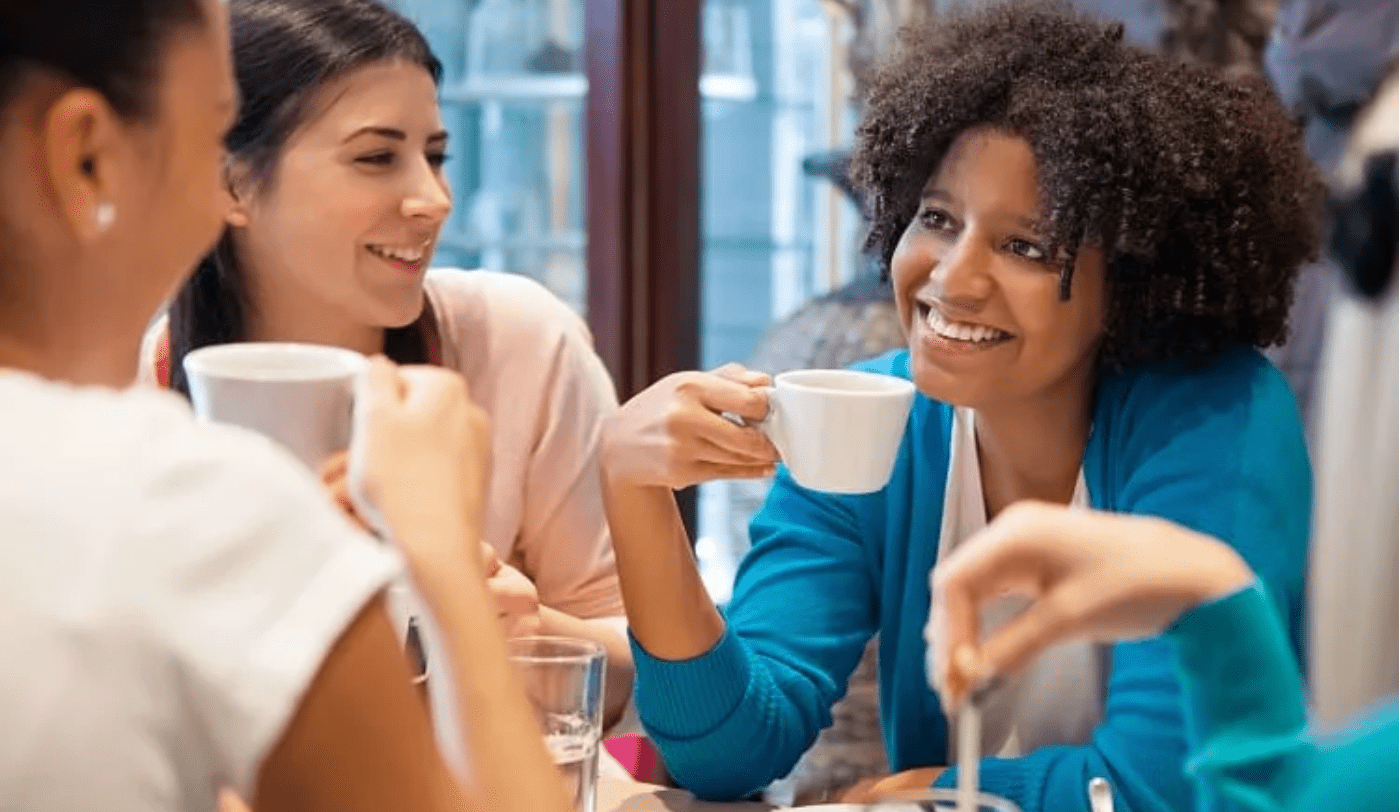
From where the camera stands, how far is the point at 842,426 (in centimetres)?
133

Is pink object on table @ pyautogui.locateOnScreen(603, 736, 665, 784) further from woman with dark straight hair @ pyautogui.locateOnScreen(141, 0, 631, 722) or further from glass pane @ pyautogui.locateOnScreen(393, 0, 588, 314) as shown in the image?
glass pane @ pyautogui.locateOnScreen(393, 0, 588, 314)

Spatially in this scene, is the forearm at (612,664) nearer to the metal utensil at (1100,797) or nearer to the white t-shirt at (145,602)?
the metal utensil at (1100,797)

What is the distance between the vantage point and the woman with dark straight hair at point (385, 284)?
6.20 feet

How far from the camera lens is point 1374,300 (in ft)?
8.36

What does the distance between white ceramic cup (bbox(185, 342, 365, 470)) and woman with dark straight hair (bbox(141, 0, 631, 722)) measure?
0.78m

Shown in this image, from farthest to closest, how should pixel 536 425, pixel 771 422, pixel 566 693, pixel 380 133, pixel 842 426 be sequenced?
pixel 536 425
pixel 380 133
pixel 771 422
pixel 842 426
pixel 566 693

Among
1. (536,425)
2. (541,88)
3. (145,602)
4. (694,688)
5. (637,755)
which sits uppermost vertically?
(541,88)

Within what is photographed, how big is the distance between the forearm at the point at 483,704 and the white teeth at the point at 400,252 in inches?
42.6

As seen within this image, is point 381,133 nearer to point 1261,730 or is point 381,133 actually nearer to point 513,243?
point 1261,730

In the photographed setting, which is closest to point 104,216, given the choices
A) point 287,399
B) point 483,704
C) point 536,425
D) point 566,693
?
point 287,399

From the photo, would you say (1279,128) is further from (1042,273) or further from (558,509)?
(558,509)

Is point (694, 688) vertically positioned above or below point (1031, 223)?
below

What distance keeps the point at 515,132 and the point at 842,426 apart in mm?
2236

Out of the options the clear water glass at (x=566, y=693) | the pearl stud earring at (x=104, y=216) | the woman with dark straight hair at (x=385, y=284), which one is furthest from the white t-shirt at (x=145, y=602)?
the woman with dark straight hair at (x=385, y=284)
